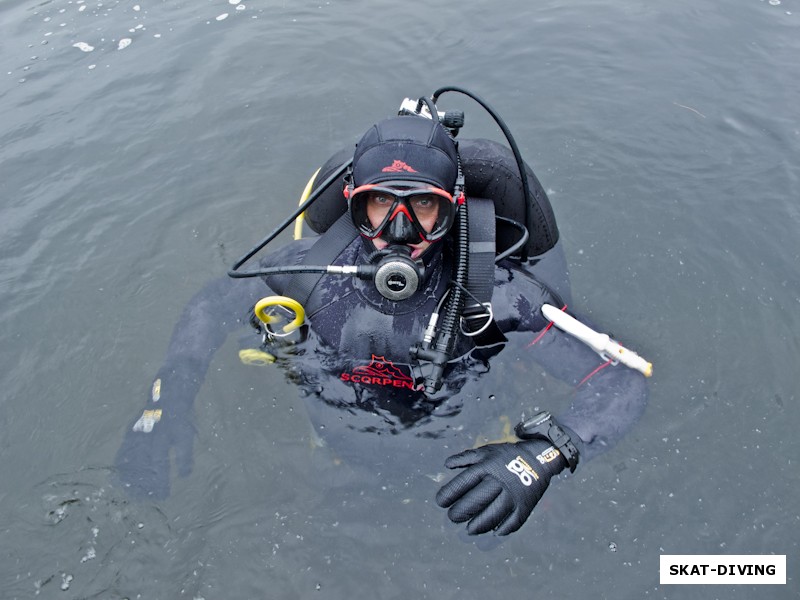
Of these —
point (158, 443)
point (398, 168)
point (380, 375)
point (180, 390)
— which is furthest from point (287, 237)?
point (398, 168)

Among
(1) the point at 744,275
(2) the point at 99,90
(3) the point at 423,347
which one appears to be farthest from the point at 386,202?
(2) the point at 99,90

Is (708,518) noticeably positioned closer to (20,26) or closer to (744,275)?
(744,275)

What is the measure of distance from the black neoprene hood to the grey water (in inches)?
53.2

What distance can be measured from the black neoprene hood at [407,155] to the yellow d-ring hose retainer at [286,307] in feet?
2.60

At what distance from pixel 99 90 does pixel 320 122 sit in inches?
107

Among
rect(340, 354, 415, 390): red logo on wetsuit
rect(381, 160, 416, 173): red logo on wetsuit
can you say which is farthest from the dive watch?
rect(381, 160, 416, 173): red logo on wetsuit

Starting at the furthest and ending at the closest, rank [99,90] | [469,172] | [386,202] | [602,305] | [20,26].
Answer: [20,26] < [99,90] < [602,305] < [469,172] < [386,202]

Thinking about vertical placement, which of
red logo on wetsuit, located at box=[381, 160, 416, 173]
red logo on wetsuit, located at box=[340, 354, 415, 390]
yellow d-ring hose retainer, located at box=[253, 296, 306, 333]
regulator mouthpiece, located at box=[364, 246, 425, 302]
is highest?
red logo on wetsuit, located at box=[381, 160, 416, 173]

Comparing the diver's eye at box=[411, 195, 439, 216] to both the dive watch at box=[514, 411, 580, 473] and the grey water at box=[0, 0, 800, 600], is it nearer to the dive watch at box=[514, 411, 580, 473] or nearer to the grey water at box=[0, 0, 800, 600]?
the grey water at box=[0, 0, 800, 600]

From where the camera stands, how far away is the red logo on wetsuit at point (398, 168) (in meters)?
3.22

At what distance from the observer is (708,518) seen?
349 centimetres

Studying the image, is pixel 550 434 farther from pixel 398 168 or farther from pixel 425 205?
pixel 398 168

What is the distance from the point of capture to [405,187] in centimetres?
319

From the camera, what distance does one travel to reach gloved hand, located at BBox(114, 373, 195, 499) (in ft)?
11.5
